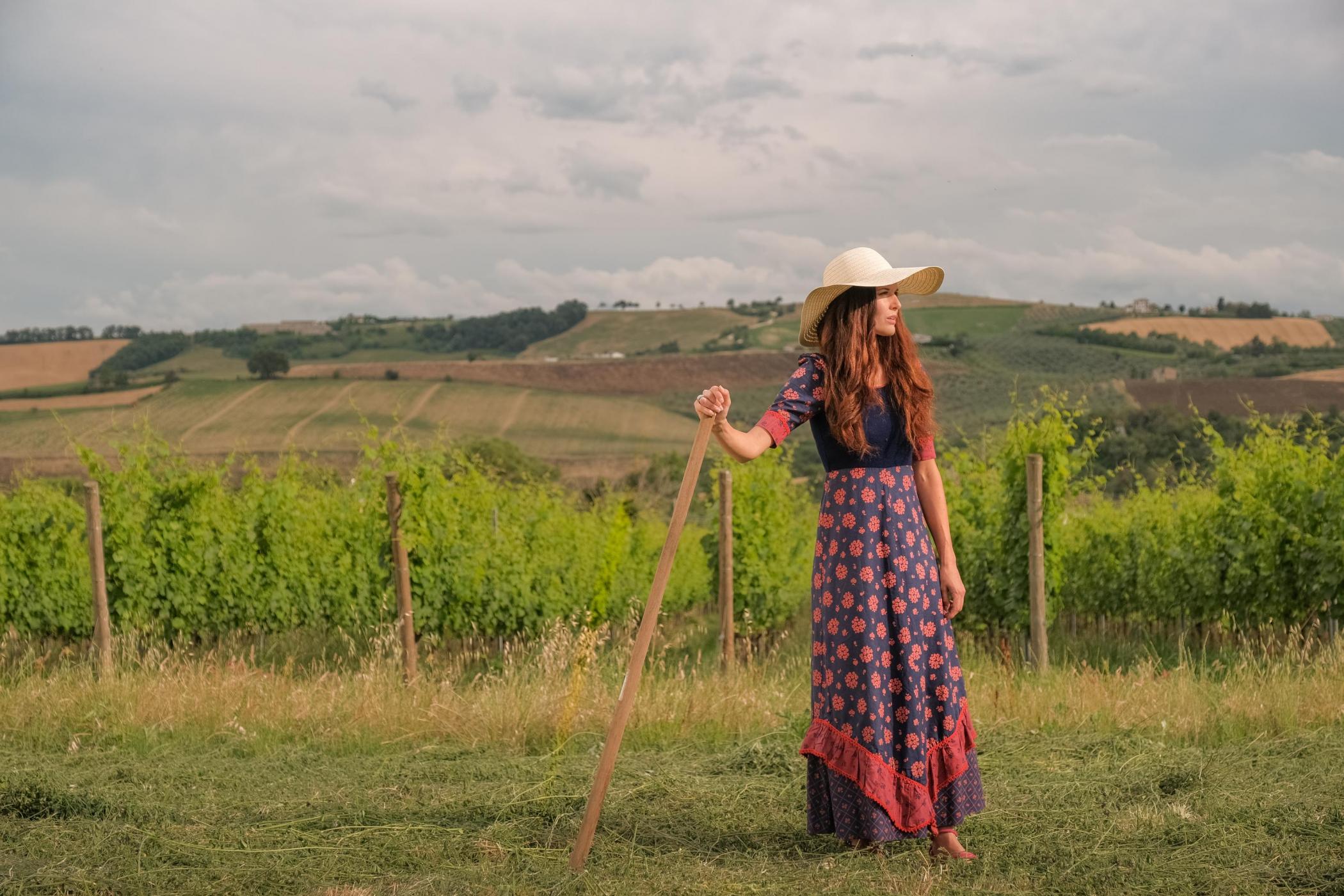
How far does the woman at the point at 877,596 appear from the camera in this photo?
358 cm

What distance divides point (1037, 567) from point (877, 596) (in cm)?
460

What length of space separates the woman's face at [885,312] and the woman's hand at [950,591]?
32.2 inches

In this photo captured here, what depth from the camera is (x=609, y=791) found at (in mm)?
4406

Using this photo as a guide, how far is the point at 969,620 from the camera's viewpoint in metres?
10.5

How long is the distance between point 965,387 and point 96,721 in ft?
113

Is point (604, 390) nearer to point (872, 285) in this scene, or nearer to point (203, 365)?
point (203, 365)

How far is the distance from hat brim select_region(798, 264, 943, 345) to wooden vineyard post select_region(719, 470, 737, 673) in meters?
4.16

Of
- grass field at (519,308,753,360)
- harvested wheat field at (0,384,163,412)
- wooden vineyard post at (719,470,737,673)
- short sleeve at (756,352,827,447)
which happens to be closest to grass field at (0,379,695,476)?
harvested wheat field at (0,384,163,412)

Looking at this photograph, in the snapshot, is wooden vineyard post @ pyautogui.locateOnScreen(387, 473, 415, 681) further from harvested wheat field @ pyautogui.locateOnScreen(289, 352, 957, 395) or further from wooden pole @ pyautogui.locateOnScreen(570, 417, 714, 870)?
harvested wheat field @ pyautogui.locateOnScreen(289, 352, 957, 395)

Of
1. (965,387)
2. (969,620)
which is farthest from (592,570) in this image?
(965,387)

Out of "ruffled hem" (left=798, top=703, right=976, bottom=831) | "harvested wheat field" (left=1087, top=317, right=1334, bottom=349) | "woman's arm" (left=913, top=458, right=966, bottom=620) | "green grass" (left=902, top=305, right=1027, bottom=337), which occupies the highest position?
"green grass" (left=902, top=305, right=1027, bottom=337)

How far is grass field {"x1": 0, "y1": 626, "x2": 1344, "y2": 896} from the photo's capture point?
3471 millimetres

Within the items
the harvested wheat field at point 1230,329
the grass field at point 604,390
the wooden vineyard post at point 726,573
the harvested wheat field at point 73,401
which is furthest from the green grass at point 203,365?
the wooden vineyard post at point 726,573

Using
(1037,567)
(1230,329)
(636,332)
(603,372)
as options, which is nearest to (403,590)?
(1037,567)
